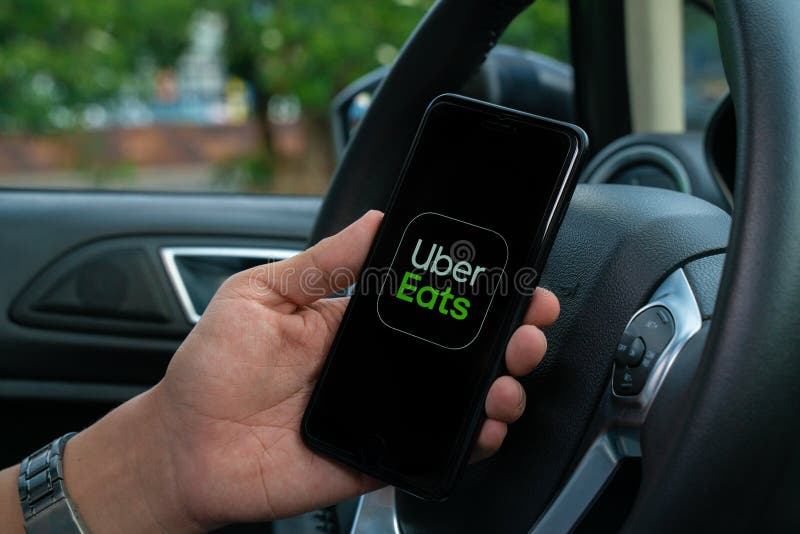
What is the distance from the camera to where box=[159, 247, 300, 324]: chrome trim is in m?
1.58

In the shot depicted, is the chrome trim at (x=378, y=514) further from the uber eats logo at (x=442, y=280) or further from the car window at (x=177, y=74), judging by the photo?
the car window at (x=177, y=74)

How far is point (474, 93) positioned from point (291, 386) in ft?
2.40

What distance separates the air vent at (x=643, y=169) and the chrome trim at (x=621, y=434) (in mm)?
540

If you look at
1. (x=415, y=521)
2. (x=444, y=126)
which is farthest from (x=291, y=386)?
(x=444, y=126)

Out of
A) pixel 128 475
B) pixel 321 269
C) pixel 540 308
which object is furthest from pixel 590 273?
pixel 128 475

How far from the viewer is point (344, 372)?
82 cm

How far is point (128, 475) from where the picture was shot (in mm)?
887

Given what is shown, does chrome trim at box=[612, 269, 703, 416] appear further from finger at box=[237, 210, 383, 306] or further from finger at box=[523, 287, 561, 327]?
finger at box=[237, 210, 383, 306]

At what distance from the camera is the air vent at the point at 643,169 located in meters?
1.25

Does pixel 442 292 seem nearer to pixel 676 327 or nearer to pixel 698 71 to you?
pixel 676 327

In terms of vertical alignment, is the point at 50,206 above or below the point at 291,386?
below

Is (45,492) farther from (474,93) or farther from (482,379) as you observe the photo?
(474,93)

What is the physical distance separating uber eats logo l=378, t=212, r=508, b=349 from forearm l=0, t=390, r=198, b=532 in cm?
26

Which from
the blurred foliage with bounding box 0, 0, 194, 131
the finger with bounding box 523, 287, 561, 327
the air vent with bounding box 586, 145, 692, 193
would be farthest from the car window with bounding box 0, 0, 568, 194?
the finger with bounding box 523, 287, 561, 327
